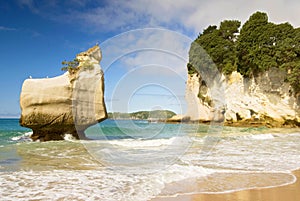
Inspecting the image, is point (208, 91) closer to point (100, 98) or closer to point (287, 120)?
point (287, 120)

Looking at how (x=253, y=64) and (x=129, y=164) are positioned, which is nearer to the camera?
(x=129, y=164)

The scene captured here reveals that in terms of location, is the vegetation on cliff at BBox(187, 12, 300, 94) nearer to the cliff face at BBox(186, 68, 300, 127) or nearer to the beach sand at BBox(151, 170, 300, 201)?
the cliff face at BBox(186, 68, 300, 127)

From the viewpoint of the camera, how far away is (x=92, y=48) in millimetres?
12602

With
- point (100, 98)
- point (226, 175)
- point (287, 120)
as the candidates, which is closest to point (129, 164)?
point (226, 175)

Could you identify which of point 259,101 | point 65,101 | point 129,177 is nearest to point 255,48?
point 259,101

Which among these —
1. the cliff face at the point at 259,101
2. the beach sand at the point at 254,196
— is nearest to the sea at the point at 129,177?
the beach sand at the point at 254,196

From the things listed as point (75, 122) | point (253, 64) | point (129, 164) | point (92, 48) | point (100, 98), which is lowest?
point (129, 164)

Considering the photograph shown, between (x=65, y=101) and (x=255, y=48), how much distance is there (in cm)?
2134

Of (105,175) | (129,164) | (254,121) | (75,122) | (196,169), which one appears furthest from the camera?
(254,121)

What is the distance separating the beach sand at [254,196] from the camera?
3.85 m

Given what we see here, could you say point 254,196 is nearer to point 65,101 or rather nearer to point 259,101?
point 65,101

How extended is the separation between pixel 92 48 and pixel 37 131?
186 inches

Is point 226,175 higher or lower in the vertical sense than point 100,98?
lower

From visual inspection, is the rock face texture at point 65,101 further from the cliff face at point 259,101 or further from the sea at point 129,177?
the cliff face at point 259,101
